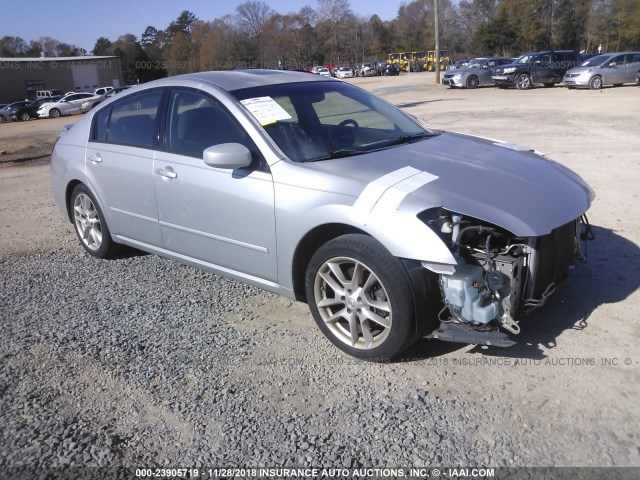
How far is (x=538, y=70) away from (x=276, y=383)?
28.9 metres

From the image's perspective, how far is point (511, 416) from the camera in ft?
9.61

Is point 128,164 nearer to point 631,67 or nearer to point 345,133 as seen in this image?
point 345,133

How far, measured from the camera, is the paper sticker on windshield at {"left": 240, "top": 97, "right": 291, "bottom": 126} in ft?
13.1

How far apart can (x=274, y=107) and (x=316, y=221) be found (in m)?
1.07

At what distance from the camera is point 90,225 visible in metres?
5.59

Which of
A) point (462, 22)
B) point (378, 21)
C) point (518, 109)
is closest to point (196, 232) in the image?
point (518, 109)

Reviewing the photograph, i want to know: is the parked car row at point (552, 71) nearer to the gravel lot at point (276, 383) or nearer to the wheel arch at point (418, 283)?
the gravel lot at point (276, 383)

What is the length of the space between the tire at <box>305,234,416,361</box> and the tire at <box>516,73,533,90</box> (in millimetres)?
28168

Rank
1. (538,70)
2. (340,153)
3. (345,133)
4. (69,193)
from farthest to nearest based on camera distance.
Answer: (538,70), (69,193), (345,133), (340,153)

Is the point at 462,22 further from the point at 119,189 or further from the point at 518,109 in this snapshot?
the point at 119,189

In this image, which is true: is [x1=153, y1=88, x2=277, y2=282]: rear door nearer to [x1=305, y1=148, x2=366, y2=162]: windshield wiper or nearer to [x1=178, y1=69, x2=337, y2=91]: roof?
[x1=178, y1=69, x2=337, y2=91]: roof

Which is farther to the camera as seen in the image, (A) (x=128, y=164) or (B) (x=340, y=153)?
(A) (x=128, y=164)

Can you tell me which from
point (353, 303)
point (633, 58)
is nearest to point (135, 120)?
point (353, 303)

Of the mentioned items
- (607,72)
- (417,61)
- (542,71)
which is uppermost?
(417,61)
